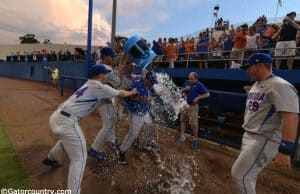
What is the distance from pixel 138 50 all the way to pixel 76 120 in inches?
65.2

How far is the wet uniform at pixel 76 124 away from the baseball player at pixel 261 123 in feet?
6.53

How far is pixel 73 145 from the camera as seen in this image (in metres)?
4.69

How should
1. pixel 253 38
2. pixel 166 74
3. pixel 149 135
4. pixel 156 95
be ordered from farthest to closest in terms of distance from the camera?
pixel 166 74, pixel 253 38, pixel 149 135, pixel 156 95

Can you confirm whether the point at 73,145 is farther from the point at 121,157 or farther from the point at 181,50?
the point at 181,50

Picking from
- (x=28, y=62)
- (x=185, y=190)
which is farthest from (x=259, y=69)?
(x=28, y=62)

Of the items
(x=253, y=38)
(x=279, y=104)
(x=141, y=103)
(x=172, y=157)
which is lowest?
(x=172, y=157)

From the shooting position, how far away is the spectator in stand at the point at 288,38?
9.15 metres

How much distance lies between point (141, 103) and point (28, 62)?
31.5 m

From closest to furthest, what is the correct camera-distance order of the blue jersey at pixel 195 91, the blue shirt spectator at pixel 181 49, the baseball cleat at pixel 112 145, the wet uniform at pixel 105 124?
the wet uniform at pixel 105 124
the baseball cleat at pixel 112 145
the blue jersey at pixel 195 91
the blue shirt spectator at pixel 181 49

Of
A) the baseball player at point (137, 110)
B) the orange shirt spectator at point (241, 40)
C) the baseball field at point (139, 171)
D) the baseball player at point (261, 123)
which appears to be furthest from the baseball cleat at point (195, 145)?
the baseball player at point (261, 123)

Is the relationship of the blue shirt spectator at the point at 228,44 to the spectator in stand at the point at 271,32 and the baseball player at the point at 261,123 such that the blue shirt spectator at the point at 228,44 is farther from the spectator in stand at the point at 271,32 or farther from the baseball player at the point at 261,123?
the baseball player at the point at 261,123

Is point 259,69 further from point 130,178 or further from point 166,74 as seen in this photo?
point 166,74

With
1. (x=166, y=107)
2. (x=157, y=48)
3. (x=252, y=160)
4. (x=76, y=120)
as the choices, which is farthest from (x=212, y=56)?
(x=252, y=160)

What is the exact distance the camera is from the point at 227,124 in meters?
9.77
